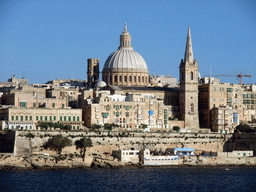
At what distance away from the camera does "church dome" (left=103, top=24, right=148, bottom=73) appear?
10556cm

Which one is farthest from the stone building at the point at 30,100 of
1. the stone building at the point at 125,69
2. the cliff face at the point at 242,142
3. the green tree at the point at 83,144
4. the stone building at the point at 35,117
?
the cliff face at the point at 242,142

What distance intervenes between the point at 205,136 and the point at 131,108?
949 cm

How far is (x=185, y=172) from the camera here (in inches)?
2955

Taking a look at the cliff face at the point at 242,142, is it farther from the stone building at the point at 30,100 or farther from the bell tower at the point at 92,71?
the bell tower at the point at 92,71

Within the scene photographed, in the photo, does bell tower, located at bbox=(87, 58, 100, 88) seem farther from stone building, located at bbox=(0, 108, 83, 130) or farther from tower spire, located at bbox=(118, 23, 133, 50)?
stone building, located at bbox=(0, 108, 83, 130)

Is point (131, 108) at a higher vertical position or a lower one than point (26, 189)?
higher

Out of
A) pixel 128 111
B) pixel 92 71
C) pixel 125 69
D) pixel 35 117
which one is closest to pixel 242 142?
pixel 128 111

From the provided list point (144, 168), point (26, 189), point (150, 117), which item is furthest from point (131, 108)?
point (26, 189)

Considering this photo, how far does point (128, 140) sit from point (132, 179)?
18.8m

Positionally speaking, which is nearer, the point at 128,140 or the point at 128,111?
the point at 128,140

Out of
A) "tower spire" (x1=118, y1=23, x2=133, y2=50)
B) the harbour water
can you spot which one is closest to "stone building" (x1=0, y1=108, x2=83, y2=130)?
the harbour water

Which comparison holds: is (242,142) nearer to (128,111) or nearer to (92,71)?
(128,111)

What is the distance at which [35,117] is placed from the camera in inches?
3413

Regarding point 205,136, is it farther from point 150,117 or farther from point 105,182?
point 105,182
